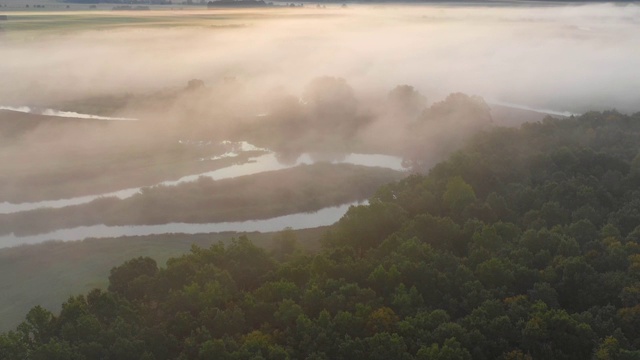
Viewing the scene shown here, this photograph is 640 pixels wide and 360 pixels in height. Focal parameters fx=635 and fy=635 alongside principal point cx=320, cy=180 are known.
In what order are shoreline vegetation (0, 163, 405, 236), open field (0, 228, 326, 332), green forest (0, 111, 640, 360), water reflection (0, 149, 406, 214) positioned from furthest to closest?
water reflection (0, 149, 406, 214) < shoreline vegetation (0, 163, 405, 236) < open field (0, 228, 326, 332) < green forest (0, 111, 640, 360)

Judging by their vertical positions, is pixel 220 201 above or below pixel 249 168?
above

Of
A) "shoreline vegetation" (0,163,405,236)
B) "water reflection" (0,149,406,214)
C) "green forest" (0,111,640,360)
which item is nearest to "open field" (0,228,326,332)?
"shoreline vegetation" (0,163,405,236)

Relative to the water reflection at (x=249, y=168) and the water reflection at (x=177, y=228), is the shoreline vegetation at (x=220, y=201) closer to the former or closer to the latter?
the water reflection at (x=177, y=228)

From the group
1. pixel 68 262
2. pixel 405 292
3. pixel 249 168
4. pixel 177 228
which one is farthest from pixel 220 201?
pixel 405 292

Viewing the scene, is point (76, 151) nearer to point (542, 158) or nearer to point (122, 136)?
point (122, 136)

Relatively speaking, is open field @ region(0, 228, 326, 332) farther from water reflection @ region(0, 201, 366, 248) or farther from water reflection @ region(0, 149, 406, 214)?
water reflection @ region(0, 149, 406, 214)

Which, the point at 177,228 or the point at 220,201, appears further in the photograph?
the point at 220,201

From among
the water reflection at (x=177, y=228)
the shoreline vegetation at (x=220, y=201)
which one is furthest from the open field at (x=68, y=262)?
the shoreline vegetation at (x=220, y=201)

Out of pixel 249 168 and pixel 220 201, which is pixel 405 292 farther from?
pixel 249 168
